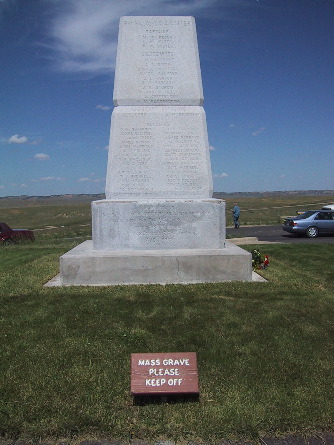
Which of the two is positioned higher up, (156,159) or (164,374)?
(156,159)

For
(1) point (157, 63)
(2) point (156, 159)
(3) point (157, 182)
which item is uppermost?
(1) point (157, 63)

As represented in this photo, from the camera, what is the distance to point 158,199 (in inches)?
327

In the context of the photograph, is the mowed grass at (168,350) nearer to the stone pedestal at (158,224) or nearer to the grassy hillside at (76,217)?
the stone pedestal at (158,224)

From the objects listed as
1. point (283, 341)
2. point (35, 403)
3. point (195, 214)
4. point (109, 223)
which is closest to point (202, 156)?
point (195, 214)

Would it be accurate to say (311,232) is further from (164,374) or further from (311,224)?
(164,374)

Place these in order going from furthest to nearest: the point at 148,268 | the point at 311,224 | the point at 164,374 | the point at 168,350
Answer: the point at 311,224 → the point at 148,268 → the point at 168,350 → the point at 164,374

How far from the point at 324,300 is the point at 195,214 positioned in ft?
9.85

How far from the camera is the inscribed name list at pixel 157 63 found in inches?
342

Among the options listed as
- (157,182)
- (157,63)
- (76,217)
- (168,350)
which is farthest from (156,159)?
(76,217)

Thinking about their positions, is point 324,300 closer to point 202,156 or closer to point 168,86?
point 202,156

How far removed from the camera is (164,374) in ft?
11.7

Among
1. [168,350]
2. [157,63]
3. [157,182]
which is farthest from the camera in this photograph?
[157,63]

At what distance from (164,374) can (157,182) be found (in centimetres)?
542

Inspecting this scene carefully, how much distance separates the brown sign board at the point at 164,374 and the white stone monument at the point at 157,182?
3.86 meters
